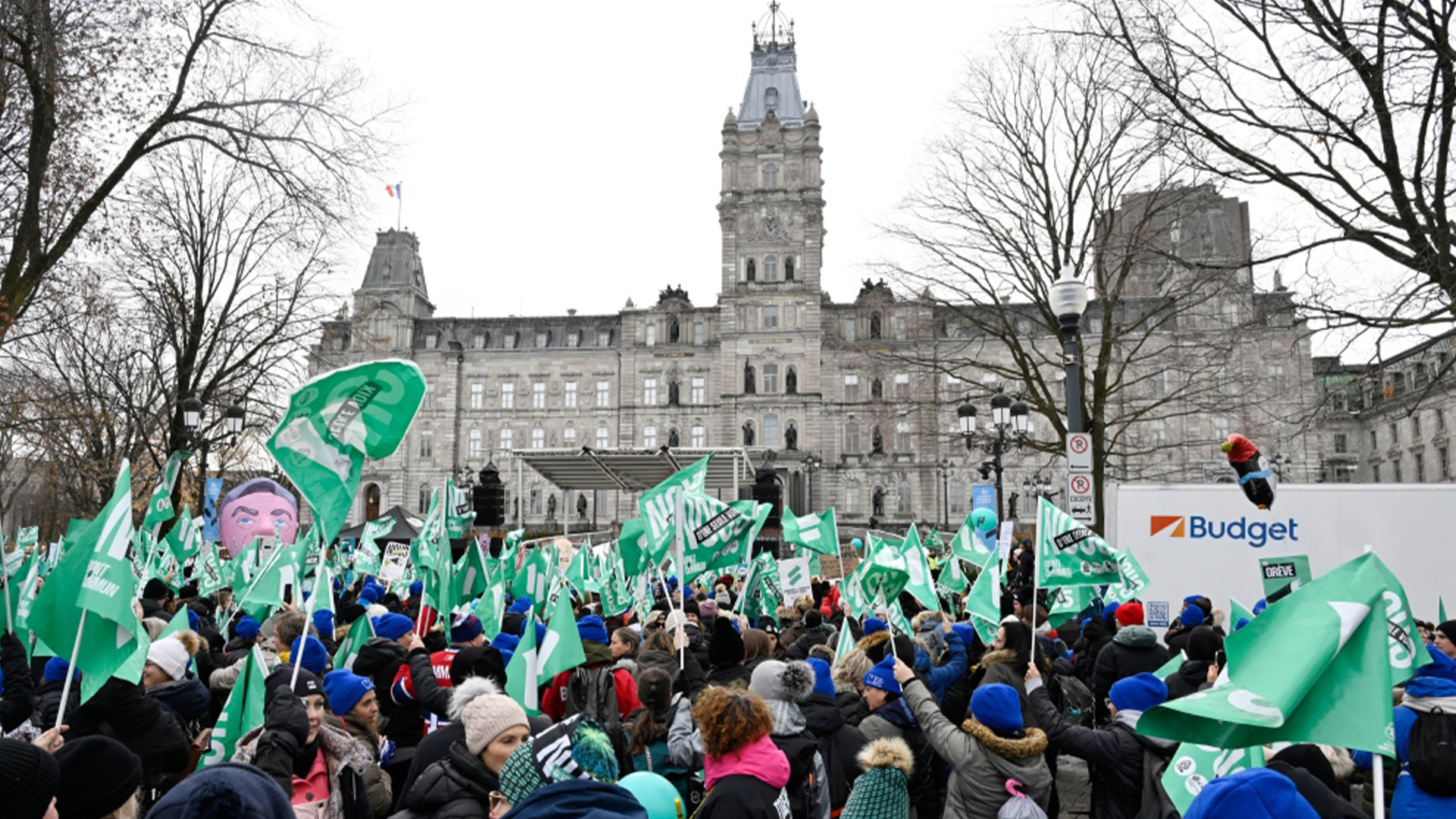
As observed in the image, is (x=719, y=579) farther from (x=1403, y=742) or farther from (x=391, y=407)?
(x=1403, y=742)

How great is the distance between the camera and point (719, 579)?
15336mm

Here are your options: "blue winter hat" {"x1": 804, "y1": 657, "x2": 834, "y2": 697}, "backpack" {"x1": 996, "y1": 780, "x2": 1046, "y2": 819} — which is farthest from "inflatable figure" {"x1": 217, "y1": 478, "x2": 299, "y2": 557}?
"backpack" {"x1": 996, "y1": 780, "x2": 1046, "y2": 819}

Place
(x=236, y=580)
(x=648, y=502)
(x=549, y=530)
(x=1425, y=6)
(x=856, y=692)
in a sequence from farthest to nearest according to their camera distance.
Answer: (x=549, y=530) → (x=236, y=580) → (x=1425, y=6) → (x=648, y=502) → (x=856, y=692)

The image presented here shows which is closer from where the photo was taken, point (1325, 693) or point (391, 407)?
point (1325, 693)

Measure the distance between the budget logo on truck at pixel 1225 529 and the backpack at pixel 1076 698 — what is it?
7.57m

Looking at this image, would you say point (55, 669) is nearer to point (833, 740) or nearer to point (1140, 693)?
point (833, 740)

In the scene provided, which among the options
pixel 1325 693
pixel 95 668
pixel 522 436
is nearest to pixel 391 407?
pixel 95 668

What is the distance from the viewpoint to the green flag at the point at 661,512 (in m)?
8.90

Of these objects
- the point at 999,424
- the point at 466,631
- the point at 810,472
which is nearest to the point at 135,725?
the point at 466,631

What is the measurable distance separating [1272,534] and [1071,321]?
550 centimetres

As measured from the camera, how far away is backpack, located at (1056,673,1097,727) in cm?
767

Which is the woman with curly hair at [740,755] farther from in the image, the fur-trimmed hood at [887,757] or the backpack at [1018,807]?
the backpack at [1018,807]

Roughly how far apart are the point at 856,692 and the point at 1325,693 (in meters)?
3.02

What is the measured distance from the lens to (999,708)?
4.40 m
